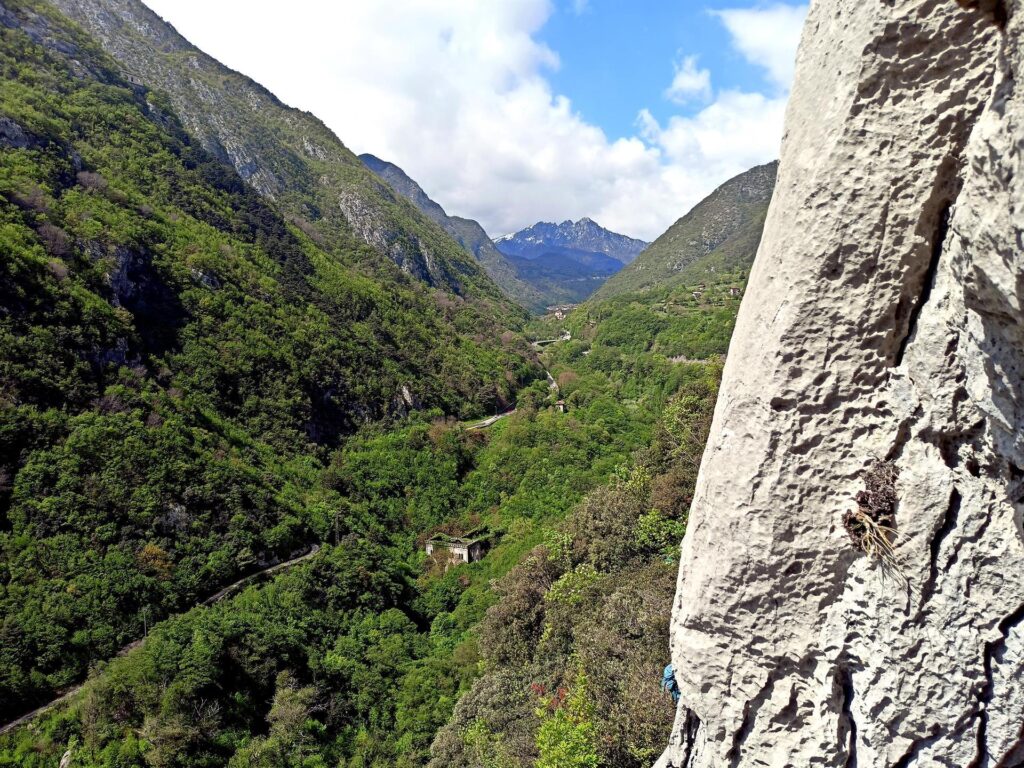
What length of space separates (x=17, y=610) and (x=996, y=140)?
118 ft

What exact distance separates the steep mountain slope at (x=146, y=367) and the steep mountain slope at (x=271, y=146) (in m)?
22.0

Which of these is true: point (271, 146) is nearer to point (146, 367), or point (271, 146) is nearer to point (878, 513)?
point (146, 367)

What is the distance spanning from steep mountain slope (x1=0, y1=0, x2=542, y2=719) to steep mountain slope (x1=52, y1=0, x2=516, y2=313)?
22.0 metres

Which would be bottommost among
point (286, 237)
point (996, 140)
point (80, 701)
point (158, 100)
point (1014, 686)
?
point (80, 701)

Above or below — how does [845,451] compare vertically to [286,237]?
below

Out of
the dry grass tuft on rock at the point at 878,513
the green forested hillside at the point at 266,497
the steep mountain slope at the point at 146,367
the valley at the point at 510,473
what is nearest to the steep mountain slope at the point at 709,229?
the valley at the point at 510,473

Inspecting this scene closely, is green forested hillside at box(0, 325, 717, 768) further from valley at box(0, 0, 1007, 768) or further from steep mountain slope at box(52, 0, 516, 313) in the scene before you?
steep mountain slope at box(52, 0, 516, 313)

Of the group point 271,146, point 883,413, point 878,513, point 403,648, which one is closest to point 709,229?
point 271,146

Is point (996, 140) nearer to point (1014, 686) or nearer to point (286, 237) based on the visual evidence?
point (1014, 686)

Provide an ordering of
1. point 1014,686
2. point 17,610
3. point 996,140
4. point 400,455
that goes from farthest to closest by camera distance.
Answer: point 400,455, point 17,610, point 1014,686, point 996,140

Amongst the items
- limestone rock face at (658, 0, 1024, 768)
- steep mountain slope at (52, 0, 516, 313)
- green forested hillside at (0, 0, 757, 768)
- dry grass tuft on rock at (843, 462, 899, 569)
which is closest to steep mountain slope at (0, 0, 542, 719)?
green forested hillside at (0, 0, 757, 768)

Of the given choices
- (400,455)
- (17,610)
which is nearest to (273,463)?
(400,455)

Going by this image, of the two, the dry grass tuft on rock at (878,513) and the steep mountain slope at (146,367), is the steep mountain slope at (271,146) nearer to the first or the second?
the steep mountain slope at (146,367)

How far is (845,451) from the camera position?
15.6ft
